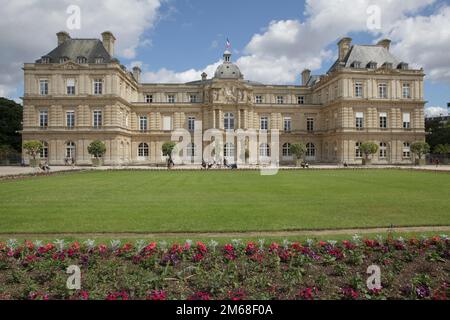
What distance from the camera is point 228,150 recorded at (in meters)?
57.7

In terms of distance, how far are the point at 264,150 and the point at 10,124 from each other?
47.6 meters

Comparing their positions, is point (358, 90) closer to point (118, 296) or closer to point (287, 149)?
point (287, 149)

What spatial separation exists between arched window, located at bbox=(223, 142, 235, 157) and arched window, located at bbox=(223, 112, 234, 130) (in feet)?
9.33

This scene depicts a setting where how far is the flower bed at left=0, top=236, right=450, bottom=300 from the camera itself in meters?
5.69

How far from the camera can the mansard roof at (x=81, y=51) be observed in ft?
165

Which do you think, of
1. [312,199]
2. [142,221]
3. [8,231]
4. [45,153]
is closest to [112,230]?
[142,221]

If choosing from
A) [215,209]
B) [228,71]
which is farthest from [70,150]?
[215,209]

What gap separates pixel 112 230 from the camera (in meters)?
9.71

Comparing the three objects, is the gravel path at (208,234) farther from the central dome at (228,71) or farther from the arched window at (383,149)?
the central dome at (228,71)

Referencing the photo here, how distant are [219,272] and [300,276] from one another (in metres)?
1.51

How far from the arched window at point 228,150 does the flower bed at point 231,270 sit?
49852mm

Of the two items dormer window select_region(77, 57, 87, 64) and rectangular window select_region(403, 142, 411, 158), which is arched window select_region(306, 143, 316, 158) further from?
dormer window select_region(77, 57, 87, 64)

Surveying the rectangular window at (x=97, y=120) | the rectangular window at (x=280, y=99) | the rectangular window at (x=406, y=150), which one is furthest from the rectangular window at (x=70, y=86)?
the rectangular window at (x=406, y=150)
